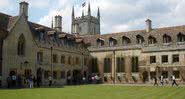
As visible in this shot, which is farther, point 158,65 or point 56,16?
point 56,16

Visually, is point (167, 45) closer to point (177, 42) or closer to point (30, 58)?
point (177, 42)

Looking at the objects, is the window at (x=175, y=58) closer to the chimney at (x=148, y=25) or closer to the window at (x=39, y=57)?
the chimney at (x=148, y=25)

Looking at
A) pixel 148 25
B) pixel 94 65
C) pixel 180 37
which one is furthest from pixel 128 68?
pixel 180 37

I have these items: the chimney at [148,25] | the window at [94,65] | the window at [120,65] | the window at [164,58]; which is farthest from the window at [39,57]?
the chimney at [148,25]

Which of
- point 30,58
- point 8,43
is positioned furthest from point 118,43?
point 8,43

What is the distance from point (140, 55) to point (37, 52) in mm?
17148

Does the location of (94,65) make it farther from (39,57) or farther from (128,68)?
(39,57)

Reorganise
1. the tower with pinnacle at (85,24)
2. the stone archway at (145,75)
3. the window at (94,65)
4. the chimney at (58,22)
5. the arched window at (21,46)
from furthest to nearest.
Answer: the tower with pinnacle at (85,24), the chimney at (58,22), the window at (94,65), the stone archway at (145,75), the arched window at (21,46)

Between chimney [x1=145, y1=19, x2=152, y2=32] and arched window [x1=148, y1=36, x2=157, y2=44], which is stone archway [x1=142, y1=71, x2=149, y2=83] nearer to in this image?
arched window [x1=148, y1=36, x2=157, y2=44]

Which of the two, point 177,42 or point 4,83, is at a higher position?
point 177,42

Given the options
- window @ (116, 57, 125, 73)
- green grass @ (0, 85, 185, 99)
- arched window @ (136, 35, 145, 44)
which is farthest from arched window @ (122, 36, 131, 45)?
green grass @ (0, 85, 185, 99)

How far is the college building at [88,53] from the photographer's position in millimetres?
36219

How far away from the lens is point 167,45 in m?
45.5

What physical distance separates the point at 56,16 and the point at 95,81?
15.6 metres
